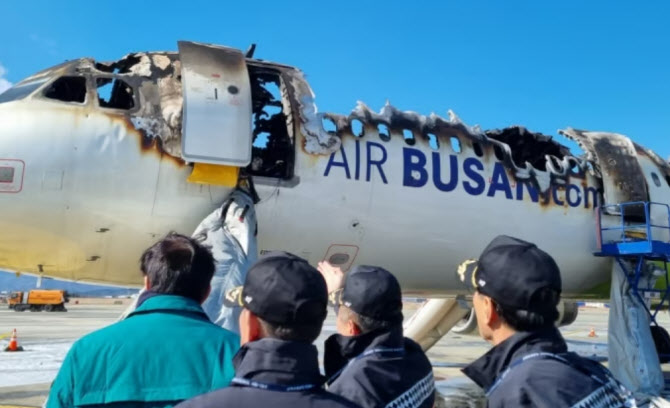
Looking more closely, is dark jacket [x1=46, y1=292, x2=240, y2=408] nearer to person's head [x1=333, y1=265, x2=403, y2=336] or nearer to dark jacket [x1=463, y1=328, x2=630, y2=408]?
person's head [x1=333, y1=265, x2=403, y2=336]

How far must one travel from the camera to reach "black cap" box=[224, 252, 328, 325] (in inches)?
86.7

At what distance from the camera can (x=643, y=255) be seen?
10.8 meters

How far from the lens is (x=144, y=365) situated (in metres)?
2.52

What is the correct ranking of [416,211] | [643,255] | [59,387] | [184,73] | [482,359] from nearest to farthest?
[59,387], [482,359], [184,73], [416,211], [643,255]

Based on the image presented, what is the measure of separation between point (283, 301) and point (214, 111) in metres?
5.66

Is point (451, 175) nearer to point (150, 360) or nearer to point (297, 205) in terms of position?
point (297, 205)

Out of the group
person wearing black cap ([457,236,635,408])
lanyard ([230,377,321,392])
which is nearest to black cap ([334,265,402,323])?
person wearing black cap ([457,236,635,408])

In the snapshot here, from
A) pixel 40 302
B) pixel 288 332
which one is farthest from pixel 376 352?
pixel 40 302

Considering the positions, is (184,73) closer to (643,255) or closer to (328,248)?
(328,248)

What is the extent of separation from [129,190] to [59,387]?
5024mm

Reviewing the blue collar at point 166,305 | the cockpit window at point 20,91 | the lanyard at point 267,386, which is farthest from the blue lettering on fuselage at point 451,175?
the lanyard at point 267,386

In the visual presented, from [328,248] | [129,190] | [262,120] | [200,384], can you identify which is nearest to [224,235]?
[129,190]

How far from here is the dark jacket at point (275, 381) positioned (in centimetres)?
194

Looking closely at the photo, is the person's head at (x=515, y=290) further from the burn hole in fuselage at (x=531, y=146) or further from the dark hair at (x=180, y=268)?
the burn hole in fuselage at (x=531, y=146)
